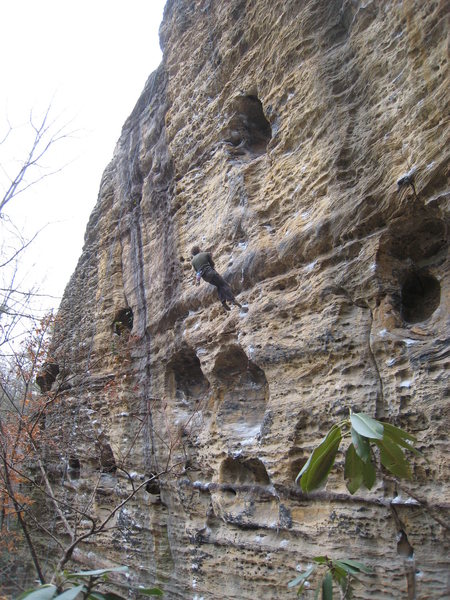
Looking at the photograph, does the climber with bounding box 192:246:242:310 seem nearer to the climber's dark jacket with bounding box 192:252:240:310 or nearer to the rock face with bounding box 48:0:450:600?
the climber's dark jacket with bounding box 192:252:240:310

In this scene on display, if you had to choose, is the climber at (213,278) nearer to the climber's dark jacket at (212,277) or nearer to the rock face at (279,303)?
the climber's dark jacket at (212,277)

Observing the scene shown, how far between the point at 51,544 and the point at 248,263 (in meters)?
6.75

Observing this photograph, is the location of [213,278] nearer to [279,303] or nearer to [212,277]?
[212,277]

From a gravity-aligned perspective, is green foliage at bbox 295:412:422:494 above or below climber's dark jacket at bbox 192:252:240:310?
below

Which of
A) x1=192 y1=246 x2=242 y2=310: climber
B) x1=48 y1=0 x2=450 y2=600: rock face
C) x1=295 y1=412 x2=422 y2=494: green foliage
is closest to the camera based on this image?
x1=295 y1=412 x2=422 y2=494: green foliage

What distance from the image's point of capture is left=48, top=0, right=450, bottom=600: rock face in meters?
3.74

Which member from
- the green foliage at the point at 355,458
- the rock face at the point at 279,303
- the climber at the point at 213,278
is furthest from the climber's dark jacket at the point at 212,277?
the green foliage at the point at 355,458

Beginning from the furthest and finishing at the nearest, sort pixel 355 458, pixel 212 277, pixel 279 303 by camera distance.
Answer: pixel 212 277 → pixel 279 303 → pixel 355 458

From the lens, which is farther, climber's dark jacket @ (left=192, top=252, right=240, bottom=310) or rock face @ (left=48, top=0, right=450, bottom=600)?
climber's dark jacket @ (left=192, top=252, right=240, bottom=310)

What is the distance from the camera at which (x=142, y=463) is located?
22.4 feet

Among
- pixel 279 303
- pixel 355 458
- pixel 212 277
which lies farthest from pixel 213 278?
pixel 355 458

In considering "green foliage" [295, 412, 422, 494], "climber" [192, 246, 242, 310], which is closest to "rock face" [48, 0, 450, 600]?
"climber" [192, 246, 242, 310]

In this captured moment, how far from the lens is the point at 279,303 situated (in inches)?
191

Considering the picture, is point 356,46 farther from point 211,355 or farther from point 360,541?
point 360,541
